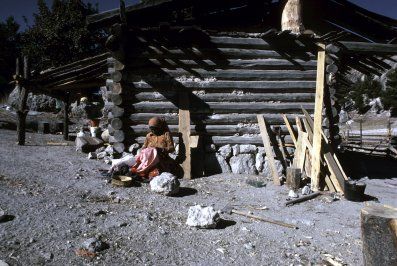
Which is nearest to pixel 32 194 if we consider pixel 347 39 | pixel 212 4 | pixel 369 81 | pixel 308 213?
pixel 308 213

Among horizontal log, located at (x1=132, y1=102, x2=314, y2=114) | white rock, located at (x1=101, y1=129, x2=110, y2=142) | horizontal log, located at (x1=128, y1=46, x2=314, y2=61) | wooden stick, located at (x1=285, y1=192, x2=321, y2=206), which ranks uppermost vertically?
horizontal log, located at (x1=128, y1=46, x2=314, y2=61)

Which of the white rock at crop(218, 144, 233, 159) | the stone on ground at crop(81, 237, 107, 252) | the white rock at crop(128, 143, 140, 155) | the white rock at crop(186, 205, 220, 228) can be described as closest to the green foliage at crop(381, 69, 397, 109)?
the white rock at crop(218, 144, 233, 159)

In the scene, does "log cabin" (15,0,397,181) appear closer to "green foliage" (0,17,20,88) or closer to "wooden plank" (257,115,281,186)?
"wooden plank" (257,115,281,186)

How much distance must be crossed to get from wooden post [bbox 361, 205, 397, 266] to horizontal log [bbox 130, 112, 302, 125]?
5.54 meters

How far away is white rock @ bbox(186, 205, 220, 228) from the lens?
Result: 444 centimetres

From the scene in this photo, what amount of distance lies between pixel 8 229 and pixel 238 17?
7.25 metres

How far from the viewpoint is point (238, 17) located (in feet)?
29.2

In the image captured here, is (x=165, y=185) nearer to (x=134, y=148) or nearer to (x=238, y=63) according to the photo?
(x=134, y=148)

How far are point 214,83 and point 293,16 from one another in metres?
2.54

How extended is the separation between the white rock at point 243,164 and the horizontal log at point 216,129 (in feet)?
1.87

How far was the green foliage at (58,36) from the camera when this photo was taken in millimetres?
23938

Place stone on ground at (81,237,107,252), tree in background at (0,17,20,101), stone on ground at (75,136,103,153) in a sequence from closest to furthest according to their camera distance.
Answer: stone on ground at (81,237,107,252) → stone on ground at (75,136,103,153) → tree in background at (0,17,20,101)

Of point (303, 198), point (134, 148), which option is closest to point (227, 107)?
point (134, 148)

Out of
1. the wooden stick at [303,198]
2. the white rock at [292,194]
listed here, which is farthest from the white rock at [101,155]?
the wooden stick at [303,198]
